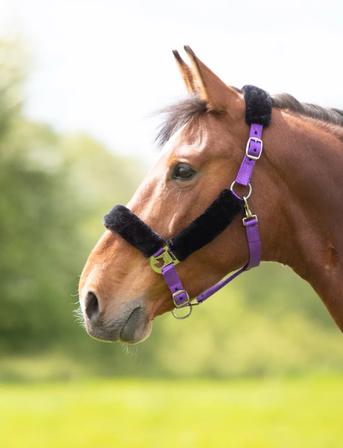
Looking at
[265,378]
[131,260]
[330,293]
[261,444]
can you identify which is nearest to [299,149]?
[330,293]

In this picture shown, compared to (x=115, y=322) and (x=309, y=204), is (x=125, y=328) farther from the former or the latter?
(x=309, y=204)

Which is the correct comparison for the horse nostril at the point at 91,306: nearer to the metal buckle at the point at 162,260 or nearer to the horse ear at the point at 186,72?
the metal buckle at the point at 162,260

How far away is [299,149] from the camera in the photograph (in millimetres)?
4141

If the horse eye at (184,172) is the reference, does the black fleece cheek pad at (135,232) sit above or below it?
below

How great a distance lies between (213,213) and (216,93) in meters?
0.66

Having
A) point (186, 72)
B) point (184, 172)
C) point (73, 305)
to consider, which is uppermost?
point (186, 72)

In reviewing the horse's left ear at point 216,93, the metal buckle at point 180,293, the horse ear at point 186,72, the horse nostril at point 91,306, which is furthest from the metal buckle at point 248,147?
the horse nostril at point 91,306

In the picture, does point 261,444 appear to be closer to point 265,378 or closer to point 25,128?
point 265,378

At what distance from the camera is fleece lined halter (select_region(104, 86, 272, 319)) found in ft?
13.0

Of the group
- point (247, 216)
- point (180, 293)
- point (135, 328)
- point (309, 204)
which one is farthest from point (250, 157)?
point (135, 328)

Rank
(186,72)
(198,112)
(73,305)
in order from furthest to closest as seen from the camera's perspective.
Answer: (73,305) < (186,72) < (198,112)

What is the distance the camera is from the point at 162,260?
4.01 meters

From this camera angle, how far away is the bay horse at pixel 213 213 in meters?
3.97

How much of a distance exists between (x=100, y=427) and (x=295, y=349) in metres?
14.5
